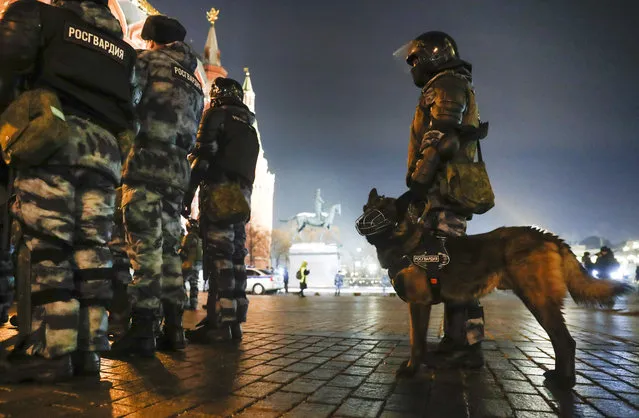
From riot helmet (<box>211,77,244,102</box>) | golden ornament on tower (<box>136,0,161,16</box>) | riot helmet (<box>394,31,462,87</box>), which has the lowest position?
riot helmet (<box>394,31,462,87</box>)

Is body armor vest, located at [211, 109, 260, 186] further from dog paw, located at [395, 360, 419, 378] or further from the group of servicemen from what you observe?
dog paw, located at [395, 360, 419, 378]

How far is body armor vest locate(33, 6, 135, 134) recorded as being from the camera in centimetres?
264

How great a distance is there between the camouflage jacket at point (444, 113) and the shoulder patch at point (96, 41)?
2256mm

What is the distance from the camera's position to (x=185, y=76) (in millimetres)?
4109

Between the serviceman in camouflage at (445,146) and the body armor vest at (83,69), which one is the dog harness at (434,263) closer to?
the serviceman in camouflage at (445,146)

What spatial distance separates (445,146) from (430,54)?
89 centimetres

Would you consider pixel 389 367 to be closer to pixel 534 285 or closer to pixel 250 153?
pixel 534 285

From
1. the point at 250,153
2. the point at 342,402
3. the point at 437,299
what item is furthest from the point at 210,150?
the point at 342,402

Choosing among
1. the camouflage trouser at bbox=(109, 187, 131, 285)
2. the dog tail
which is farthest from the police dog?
the camouflage trouser at bbox=(109, 187, 131, 285)

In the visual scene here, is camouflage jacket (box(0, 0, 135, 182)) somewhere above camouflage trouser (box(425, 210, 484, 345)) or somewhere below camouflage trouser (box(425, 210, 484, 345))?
above

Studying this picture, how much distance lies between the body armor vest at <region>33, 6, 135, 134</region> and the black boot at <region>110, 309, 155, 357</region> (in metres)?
1.58

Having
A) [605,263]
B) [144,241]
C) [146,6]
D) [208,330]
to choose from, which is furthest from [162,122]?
[146,6]

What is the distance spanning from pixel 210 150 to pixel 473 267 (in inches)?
116

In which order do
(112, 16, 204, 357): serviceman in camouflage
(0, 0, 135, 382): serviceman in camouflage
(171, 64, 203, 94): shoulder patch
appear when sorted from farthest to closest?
(171, 64, 203, 94): shoulder patch
(112, 16, 204, 357): serviceman in camouflage
(0, 0, 135, 382): serviceman in camouflage
